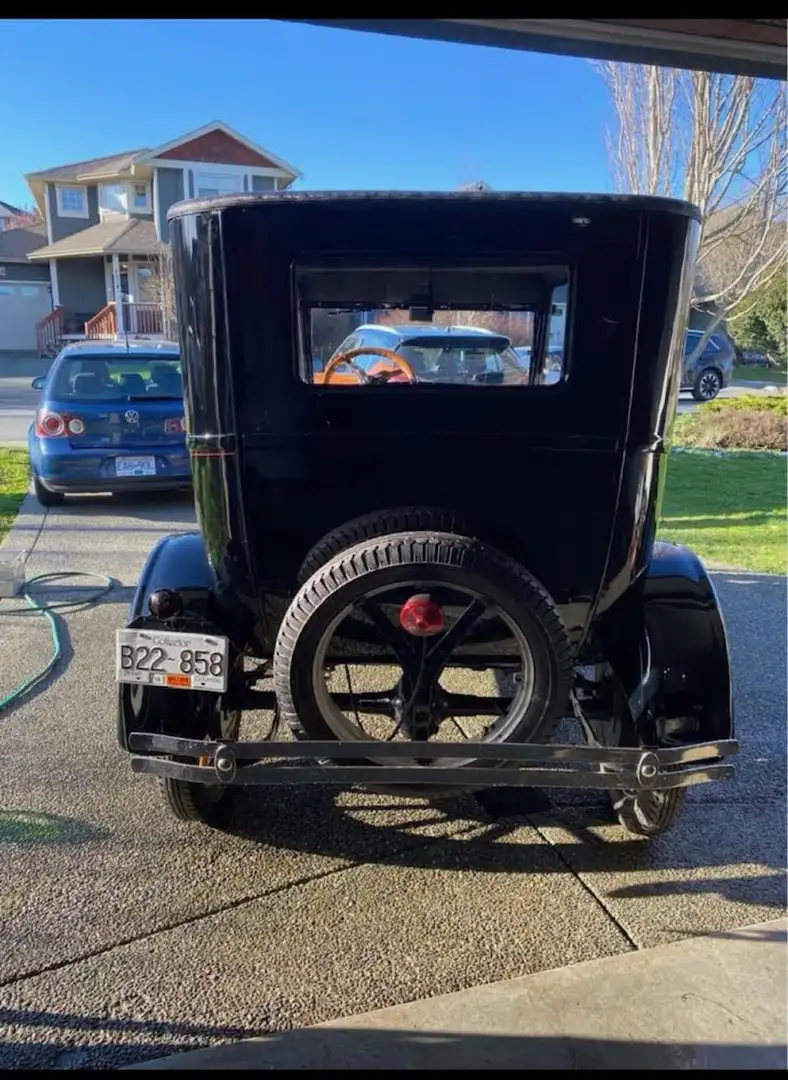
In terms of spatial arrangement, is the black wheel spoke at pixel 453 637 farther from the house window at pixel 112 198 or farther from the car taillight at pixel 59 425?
the house window at pixel 112 198

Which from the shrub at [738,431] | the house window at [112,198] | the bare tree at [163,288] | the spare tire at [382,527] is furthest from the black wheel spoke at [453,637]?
the house window at [112,198]

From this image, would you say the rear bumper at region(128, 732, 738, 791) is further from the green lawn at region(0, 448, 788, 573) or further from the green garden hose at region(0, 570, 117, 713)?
the green lawn at region(0, 448, 788, 573)

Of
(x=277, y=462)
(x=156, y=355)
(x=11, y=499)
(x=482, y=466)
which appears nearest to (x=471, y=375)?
(x=482, y=466)

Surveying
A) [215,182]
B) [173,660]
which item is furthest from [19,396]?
[173,660]

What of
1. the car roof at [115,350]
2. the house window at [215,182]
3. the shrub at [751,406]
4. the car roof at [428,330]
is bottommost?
the shrub at [751,406]

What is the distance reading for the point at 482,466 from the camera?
2.69 meters

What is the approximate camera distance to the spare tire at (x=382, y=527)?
2.61 m

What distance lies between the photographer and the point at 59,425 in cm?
762

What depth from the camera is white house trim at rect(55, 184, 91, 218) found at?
33.5 metres

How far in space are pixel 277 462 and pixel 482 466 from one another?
682 millimetres

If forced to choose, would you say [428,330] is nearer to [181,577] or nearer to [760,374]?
[181,577]

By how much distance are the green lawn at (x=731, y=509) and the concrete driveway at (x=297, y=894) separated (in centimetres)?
350

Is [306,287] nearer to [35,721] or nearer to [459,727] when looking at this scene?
[459,727]

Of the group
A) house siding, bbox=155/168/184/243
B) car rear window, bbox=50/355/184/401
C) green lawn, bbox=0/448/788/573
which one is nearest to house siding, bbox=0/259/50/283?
house siding, bbox=155/168/184/243
